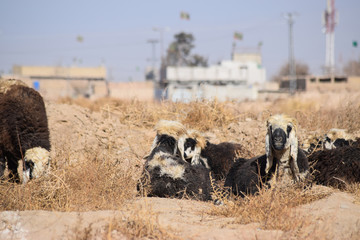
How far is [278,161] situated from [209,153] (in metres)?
2.49

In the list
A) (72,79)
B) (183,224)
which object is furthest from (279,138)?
(72,79)

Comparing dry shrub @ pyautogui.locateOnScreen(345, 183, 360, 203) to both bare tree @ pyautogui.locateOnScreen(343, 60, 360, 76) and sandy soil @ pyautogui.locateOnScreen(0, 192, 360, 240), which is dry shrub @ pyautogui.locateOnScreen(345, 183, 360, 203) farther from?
bare tree @ pyautogui.locateOnScreen(343, 60, 360, 76)

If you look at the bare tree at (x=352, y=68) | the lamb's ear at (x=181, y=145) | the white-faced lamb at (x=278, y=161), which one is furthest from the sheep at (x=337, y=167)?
the bare tree at (x=352, y=68)

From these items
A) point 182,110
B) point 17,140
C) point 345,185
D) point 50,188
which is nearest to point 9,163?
point 17,140

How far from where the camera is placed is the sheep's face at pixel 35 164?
6785 millimetres

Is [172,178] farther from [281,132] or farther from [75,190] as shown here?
[281,132]

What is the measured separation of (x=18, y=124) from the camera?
26.3 ft

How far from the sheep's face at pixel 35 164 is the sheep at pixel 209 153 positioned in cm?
249

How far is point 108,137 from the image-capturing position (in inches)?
398

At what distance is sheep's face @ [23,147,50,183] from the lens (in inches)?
267

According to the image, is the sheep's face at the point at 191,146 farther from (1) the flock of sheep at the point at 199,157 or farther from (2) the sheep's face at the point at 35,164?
(2) the sheep's face at the point at 35,164

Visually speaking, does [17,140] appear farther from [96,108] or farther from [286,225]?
[96,108]

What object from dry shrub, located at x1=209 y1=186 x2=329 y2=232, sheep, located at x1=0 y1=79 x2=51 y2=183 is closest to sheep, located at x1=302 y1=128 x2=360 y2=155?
dry shrub, located at x1=209 y1=186 x2=329 y2=232

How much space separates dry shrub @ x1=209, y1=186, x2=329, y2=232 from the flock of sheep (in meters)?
0.30
